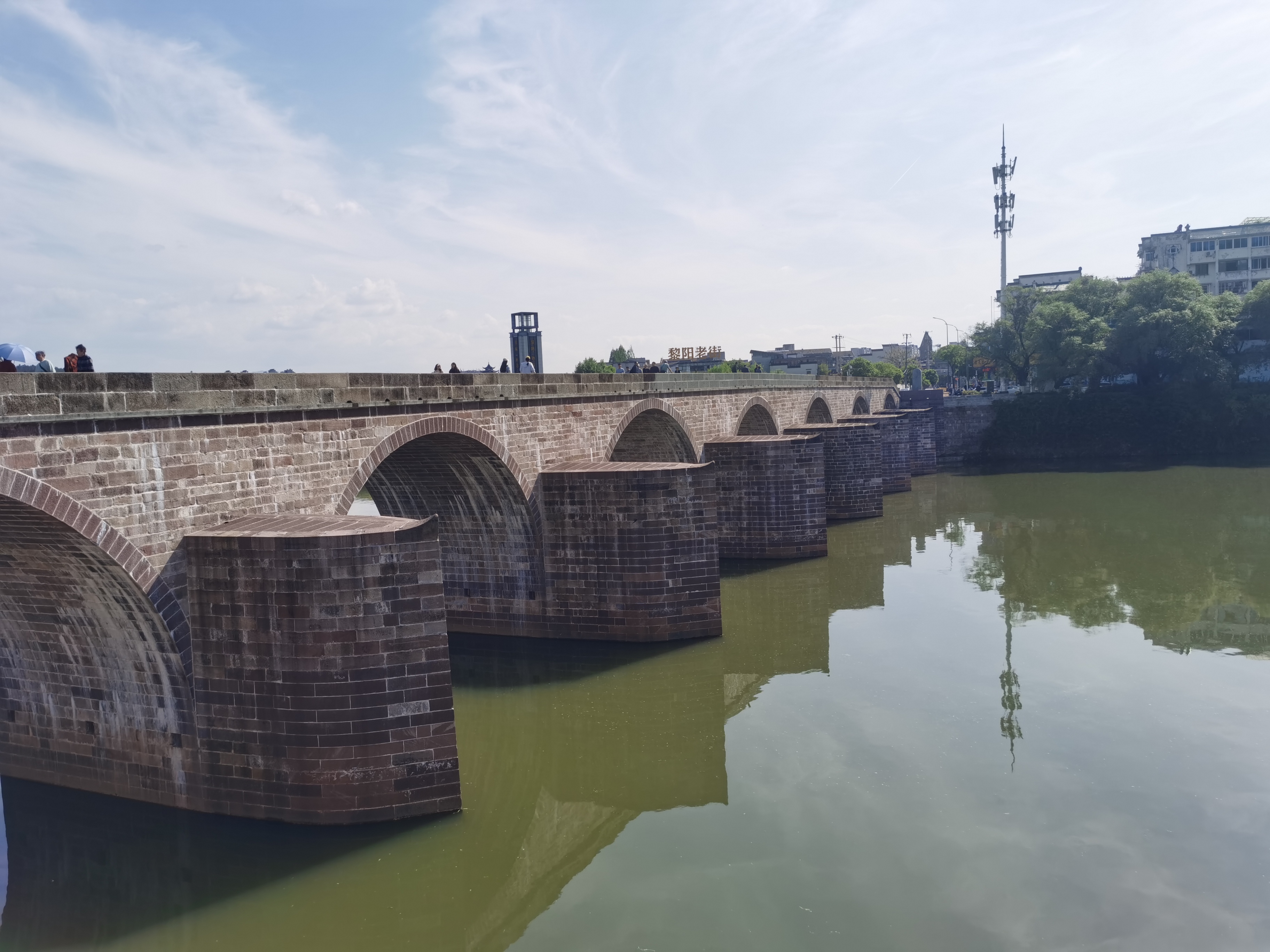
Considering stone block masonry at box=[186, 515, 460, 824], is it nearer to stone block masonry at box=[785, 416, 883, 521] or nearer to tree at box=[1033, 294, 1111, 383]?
stone block masonry at box=[785, 416, 883, 521]

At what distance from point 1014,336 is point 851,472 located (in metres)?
31.4

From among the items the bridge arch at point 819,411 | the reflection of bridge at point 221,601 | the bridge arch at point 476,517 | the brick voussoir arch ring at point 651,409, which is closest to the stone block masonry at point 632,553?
the bridge arch at point 476,517

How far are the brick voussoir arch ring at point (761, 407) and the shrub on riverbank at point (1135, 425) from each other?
2248cm

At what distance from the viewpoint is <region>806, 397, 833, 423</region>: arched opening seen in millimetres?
39188

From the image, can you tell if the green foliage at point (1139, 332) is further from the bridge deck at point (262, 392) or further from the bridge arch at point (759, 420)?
the bridge deck at point (262, 392)

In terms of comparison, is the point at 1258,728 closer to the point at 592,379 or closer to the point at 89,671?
the point at 592,379

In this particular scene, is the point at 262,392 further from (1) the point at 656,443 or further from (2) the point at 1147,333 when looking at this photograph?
(2) the point at 1147,333

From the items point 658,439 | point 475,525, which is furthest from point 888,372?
point 475,525

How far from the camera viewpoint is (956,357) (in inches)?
3009

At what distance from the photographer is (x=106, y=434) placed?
9.20 meters

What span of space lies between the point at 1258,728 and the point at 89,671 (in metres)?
14.7

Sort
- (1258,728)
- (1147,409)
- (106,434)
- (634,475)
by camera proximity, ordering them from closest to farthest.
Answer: (106,434)
(1258,728)
(634,475)
(1147,409)

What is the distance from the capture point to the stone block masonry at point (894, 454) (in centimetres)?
3697

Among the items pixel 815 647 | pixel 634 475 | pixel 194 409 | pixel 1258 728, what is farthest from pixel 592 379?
pixel 1258 728
